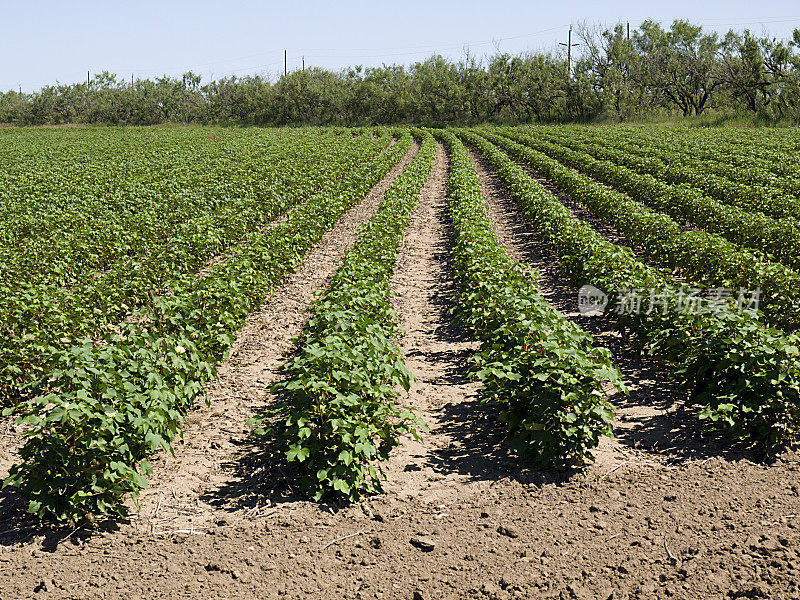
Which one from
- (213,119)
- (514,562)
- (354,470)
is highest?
(213,119)

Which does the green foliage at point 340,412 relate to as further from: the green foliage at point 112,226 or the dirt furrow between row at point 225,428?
the green foliage at point 112,226

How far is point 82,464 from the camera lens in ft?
15.1

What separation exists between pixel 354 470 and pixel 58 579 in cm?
201

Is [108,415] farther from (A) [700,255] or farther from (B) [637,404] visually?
(A) [700,255]

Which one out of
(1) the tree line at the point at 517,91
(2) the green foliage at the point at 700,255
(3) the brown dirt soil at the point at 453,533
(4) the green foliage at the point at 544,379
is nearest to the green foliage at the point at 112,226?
(3) the brown dirt soil at the point at 453,533

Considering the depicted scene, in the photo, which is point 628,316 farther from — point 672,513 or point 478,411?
point 672,513

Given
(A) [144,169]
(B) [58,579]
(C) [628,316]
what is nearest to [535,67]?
(A) [144,169]

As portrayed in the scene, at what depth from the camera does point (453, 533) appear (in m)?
4.72

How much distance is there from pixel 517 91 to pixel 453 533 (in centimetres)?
7935

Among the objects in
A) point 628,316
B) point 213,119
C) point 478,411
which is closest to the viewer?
point 478,411

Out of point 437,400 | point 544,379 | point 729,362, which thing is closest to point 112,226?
point 437,400

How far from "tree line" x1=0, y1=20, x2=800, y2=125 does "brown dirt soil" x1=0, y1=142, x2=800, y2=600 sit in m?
56.2

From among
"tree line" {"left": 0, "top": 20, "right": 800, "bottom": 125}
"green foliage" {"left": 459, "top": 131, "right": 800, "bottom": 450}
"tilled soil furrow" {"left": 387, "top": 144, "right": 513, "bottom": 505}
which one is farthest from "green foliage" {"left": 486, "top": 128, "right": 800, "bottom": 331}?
"tree line" {"left": 0, "top": 20, "right": 800, "bottom": 125}

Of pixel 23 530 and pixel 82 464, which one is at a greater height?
pixel 82 464
